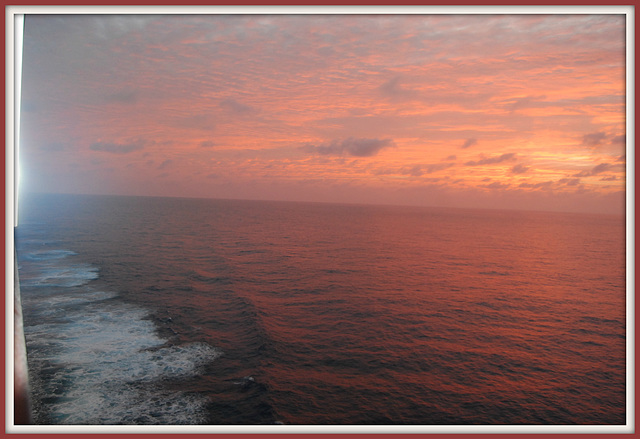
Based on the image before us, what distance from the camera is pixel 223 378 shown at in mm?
13094

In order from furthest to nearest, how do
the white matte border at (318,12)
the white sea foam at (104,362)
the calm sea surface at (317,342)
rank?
the calm sea surface at (317,342) < the white sea foam at (104,362) < the white matte border at (318,12)

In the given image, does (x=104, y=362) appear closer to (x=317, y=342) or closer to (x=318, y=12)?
(x=317, y=342)

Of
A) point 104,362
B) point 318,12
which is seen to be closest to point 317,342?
point 104,362

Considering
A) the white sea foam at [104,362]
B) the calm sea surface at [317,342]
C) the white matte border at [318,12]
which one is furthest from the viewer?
the calm sea surface at [317,342]

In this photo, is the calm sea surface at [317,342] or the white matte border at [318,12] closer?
the white matte border at [318,12]

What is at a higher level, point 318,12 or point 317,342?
point 318,12

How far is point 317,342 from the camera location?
16.3m

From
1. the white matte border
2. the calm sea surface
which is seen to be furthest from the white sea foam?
the white matte border

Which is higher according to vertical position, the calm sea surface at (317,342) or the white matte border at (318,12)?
the white matte border at (318,12)

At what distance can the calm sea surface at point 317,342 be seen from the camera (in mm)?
11406

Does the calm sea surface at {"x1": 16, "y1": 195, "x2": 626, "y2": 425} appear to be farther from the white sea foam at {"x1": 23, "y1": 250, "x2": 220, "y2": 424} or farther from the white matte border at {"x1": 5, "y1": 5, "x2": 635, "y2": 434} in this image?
the white matte border at {"x1": 5, "y1": 5, "x2": 635, "y2": 434}

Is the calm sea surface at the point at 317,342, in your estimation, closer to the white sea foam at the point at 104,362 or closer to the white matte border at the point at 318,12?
the white sea foam at the point at 104,362

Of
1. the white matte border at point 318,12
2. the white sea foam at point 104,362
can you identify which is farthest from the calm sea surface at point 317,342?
the white matte border at point 318,12

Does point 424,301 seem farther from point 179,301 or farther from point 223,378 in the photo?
point 179,301
